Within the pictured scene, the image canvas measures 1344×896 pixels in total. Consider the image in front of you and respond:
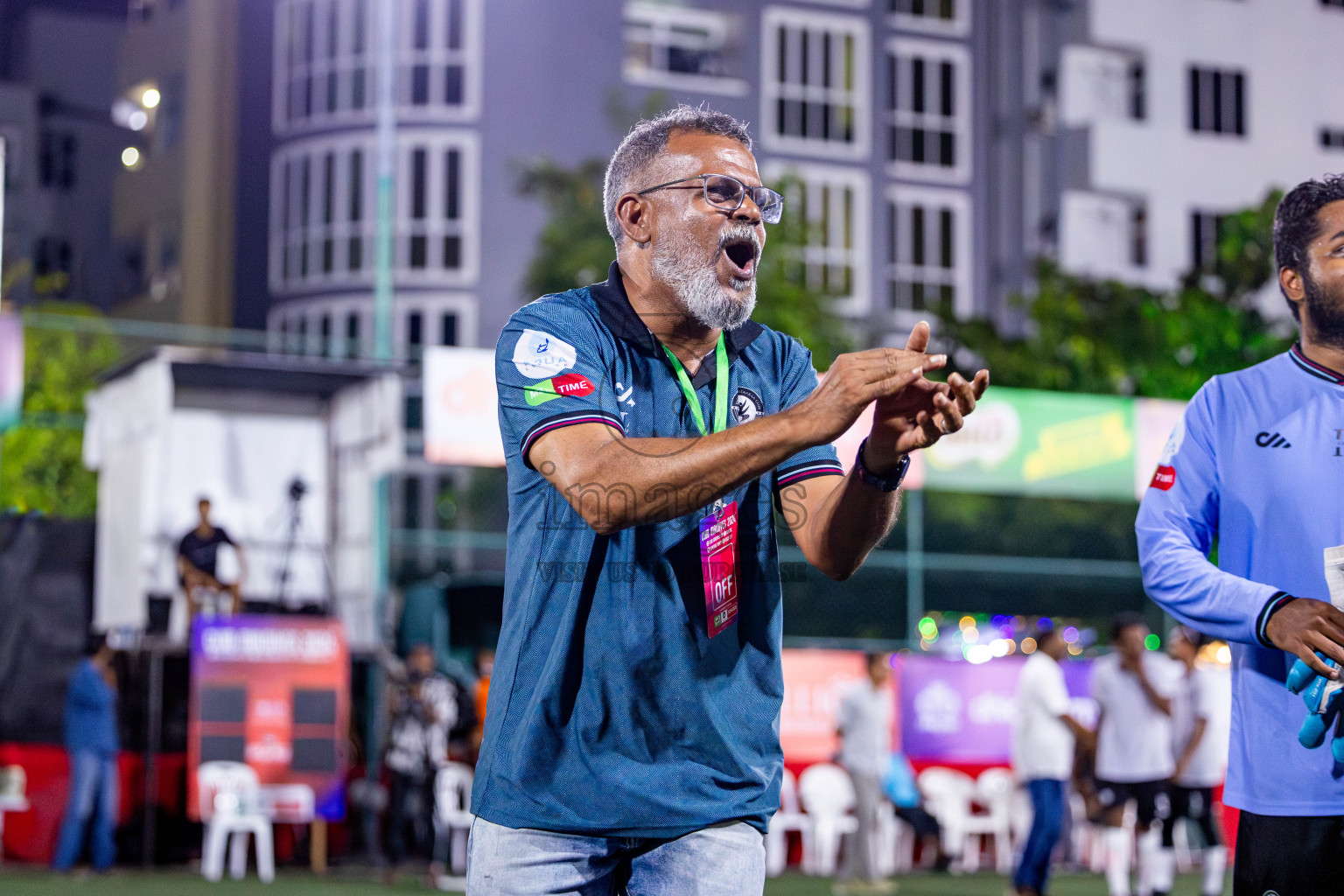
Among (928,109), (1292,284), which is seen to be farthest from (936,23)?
(1292,284)

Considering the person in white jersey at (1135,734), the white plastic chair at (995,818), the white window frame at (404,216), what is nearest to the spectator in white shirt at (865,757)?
the person in white jersey at (1135,734)

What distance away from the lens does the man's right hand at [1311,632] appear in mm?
3006

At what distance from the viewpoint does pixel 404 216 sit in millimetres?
33812

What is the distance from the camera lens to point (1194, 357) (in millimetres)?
24172

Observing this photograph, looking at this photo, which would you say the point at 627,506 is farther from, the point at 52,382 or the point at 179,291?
the point at 179,291

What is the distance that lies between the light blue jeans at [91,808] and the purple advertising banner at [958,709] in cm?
681

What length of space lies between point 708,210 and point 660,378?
0.33 meters

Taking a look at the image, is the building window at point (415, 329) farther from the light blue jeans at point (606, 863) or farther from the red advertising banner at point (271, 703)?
the light blue jeans at point (606, 863)

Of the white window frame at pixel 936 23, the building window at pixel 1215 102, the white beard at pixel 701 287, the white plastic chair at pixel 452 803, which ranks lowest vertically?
the white plastic chair at pixel 452 803

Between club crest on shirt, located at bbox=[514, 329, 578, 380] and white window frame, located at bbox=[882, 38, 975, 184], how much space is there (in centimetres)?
3327

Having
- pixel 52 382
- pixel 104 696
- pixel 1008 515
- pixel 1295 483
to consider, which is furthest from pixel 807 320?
pixel 1295 483

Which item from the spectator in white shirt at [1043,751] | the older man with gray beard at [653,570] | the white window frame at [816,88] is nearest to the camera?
the older man with gray beard at [653,570]

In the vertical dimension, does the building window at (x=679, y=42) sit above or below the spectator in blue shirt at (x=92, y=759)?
above

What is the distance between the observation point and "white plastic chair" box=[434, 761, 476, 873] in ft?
43.9
